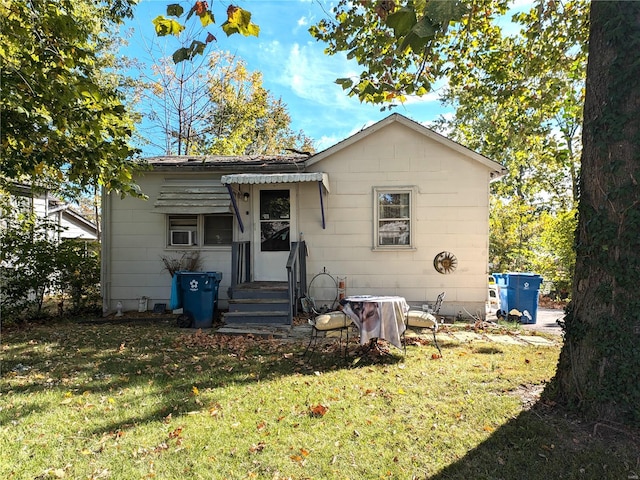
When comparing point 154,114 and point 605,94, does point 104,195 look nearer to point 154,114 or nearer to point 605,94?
point 605,94

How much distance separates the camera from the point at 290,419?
348 cm

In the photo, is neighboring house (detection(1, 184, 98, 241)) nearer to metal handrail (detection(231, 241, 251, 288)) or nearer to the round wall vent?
metal handrail (detection(231, 241, 251, 288))

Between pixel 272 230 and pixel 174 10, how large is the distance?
621 cm

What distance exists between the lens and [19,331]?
7.38 metres

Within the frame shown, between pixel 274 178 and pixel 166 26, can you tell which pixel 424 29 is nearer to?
pixel 166 26

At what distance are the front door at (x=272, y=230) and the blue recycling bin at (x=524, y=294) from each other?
5250mm

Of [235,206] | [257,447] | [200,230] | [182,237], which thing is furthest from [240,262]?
[257,447]

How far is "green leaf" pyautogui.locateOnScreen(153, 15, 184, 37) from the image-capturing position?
3000 millimetres

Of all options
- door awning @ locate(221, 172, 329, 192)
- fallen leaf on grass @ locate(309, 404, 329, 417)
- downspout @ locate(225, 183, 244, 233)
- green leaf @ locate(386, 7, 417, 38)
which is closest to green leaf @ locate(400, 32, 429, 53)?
green leaf @ locate(386, 7, 417, 38)

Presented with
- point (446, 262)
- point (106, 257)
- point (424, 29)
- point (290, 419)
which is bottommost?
point (290, 419)

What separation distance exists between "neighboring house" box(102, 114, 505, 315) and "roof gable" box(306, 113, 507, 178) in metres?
0.02

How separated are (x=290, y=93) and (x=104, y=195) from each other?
54.4 ft

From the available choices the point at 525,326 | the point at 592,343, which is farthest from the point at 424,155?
the point at 592,343

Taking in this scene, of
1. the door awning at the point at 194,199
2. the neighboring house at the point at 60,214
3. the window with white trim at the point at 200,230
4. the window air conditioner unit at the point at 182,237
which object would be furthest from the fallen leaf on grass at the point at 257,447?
the neighboring house at the point at 60,214
